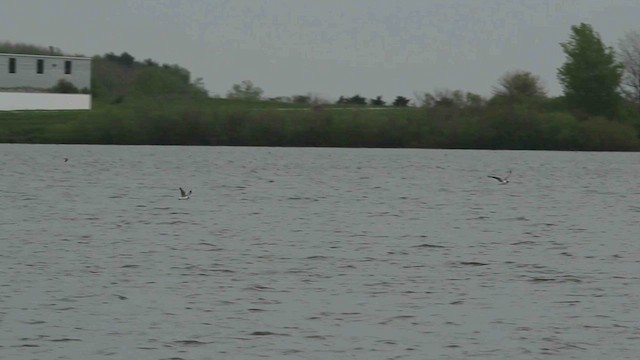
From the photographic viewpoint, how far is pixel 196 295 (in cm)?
2330

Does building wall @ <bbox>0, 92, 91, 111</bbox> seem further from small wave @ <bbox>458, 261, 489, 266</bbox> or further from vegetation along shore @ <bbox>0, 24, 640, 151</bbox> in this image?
small wave @ <bbox>458, 261, 489, 266</bbox>

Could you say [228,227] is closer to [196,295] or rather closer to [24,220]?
[24,220]

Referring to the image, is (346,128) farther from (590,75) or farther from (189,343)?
(189,343)

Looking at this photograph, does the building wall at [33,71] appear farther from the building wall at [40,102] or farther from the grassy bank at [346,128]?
the grassy bank at [346,128]

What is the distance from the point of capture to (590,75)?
105 m

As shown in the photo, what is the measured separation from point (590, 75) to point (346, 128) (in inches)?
729

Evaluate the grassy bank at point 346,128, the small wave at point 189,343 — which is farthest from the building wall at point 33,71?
the small wave at point 189,343

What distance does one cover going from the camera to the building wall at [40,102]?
112 metres

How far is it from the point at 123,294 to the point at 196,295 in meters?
1.14

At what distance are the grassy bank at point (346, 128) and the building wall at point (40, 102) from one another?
959cm

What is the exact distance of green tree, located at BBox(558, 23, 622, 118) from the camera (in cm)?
10494

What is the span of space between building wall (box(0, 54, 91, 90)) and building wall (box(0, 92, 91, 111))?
277 centimetres

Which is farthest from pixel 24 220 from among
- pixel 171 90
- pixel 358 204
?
pixel 171 90

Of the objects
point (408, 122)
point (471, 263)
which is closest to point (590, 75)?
point (408, 122)
